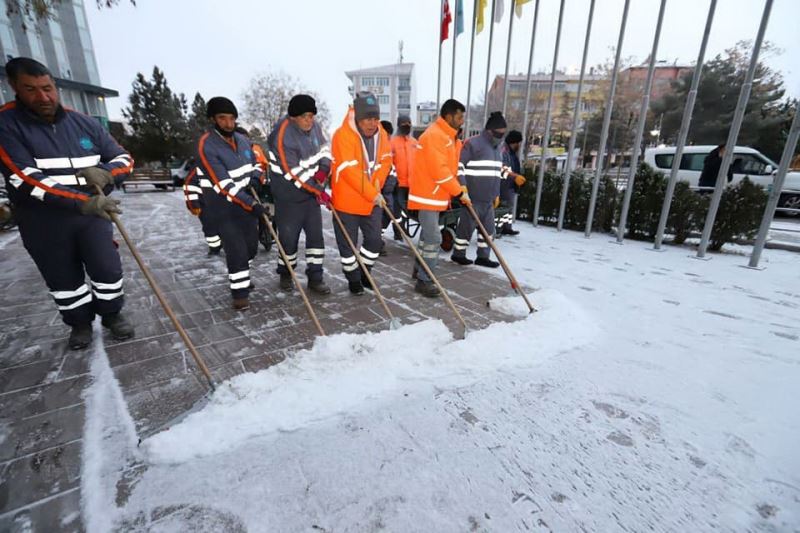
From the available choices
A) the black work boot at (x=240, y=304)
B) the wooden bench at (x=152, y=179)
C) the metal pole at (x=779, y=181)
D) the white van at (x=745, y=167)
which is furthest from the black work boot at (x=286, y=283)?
the wooden bench at (x=152, y=179)

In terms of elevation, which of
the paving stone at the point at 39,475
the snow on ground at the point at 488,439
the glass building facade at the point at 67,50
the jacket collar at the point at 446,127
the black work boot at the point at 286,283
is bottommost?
the paving stone at the point at 39,475

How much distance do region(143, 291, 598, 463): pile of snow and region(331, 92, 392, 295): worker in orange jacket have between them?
135 centimetres

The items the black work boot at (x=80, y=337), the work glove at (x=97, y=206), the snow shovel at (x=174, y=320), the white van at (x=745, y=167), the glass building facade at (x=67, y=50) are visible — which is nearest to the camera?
the snow shovel at (x=174, y=320)

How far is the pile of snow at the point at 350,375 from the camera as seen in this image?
1850 mm

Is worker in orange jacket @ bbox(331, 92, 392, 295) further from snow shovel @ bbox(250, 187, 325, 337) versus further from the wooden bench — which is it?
the wooden bench

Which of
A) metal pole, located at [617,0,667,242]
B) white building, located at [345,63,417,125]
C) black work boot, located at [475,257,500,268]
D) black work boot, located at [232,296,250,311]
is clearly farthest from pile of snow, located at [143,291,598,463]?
white building, located at [345,63,417,125]

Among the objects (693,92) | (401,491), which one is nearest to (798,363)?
(401,491)

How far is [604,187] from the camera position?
7.12 metres

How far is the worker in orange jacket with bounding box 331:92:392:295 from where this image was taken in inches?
137

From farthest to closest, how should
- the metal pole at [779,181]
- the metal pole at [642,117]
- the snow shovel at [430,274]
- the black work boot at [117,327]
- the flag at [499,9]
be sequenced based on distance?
1. the flag at [499,9]
2. the metal pole at [642,117]
3. the metal pole at [779,181]
4. the snow shovel at [430,274]
5. the black work boot at [117,327]

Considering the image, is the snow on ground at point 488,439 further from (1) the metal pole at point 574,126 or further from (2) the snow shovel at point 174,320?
(1) the metal pole at point 574,126

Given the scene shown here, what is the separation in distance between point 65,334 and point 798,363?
568 centimetres

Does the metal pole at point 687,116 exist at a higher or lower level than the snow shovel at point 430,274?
higher

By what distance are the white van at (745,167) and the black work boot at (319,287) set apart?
9494 mm
